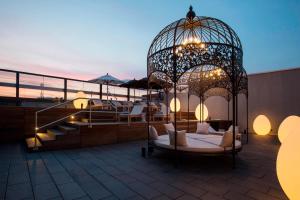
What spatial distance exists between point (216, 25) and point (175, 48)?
1.56 meters

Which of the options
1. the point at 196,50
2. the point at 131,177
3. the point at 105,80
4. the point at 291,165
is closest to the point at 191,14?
the point at 196,50

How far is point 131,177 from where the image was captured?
135 inches

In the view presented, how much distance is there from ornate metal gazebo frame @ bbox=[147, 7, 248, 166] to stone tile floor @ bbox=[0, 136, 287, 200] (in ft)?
2.47

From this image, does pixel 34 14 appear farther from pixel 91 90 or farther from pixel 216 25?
pixel 216 25

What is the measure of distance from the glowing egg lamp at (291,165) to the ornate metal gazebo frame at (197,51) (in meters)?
2.25

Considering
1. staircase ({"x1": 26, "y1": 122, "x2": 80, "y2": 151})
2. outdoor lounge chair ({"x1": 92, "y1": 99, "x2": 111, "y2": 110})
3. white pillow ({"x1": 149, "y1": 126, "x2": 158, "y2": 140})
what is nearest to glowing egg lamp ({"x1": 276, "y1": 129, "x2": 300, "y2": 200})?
white pillow ({"x1": 149, "y1": 126, "x2": 158, "y2": 140})

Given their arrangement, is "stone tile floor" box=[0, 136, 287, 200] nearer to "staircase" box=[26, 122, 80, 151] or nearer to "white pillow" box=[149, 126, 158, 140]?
"staircase" box=[26, 122, 80, 151]

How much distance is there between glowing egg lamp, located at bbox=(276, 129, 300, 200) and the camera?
66.7 inches

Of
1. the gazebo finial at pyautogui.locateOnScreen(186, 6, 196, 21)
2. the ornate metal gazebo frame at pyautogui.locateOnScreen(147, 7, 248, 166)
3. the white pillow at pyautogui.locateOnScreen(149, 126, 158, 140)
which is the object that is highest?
the gazebo finial at pyautogui.locateOnScreen(186, 6, 196, 21)

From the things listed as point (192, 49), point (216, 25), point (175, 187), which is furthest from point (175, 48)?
point (175, 187)

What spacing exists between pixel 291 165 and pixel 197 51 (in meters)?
3.08

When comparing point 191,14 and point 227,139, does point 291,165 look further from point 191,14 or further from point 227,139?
point 191,14

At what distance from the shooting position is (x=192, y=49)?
4137 millimetres

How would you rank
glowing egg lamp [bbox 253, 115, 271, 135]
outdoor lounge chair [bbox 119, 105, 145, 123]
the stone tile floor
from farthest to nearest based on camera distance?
outdoor lounge chair [bbox 119, 105, 145, 123]
glowing egg lamp [bbox 253, 115, 271, 135]
the stone tile floor
